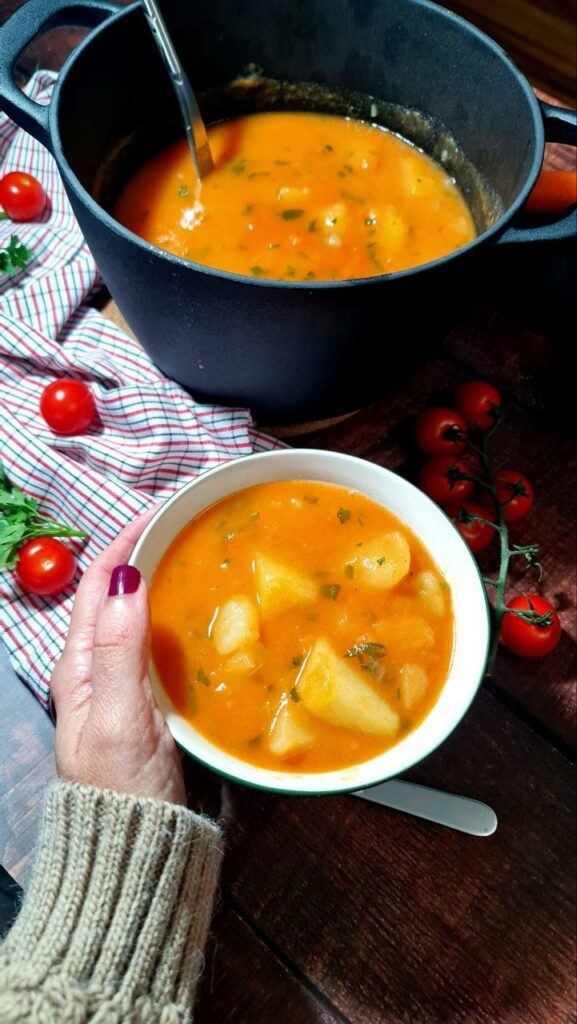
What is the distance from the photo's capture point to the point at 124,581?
1277mm

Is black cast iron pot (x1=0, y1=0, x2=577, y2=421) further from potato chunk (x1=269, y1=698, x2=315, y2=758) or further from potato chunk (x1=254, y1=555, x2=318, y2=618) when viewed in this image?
potato chunk (x1=269, y1=698, x2=315, y2=758)

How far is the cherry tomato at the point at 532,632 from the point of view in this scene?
1538 mm

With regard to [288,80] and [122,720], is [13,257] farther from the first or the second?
[122,720]

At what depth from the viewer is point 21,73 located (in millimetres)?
2068

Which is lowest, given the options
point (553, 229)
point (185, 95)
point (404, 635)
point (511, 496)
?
point (511, 496)

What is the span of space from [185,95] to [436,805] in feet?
4.40

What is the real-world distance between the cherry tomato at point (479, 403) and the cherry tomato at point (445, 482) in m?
0.12

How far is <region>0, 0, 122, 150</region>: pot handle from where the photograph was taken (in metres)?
A: 1.30

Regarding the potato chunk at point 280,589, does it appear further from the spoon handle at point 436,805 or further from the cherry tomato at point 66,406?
the cherry tomato at point 66,406

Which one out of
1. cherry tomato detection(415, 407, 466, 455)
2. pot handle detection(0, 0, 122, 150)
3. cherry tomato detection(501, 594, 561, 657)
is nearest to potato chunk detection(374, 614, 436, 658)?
cherry tomato detection(501, 594, 561, 657)

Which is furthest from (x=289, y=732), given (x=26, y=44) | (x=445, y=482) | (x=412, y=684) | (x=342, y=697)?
(x=26, y=44)

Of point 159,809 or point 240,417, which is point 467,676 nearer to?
point 159,809

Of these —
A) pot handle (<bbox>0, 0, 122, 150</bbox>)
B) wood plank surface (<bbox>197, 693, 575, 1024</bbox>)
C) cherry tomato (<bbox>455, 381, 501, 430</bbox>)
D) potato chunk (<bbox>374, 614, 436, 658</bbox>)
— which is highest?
pot handle (<bbox>0, 0, 122, 150</bbox>)

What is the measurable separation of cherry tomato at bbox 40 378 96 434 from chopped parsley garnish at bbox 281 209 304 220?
50cm
